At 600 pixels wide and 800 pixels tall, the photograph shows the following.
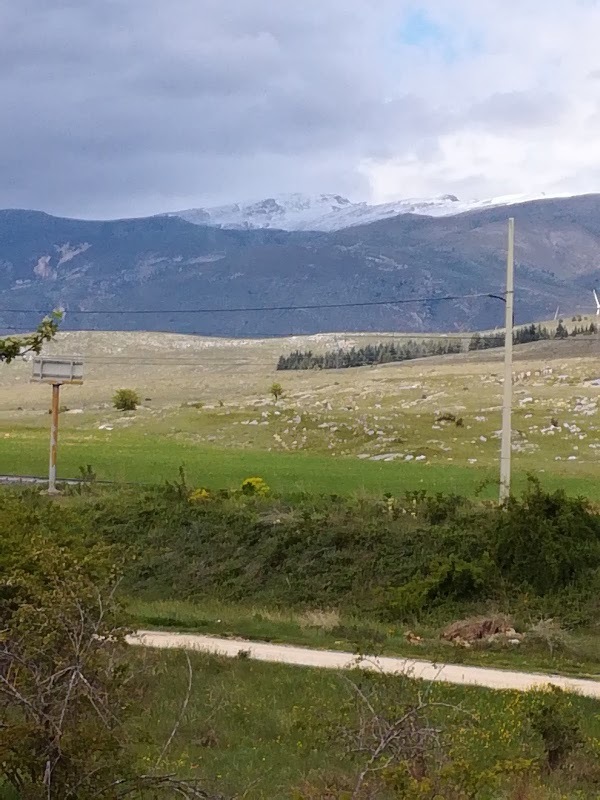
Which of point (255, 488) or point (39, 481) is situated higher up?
point (255, 488)

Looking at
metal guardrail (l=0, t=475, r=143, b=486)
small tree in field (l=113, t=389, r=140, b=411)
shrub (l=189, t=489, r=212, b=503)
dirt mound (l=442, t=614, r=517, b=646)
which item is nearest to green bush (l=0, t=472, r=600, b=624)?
shrub (l=189, t=489, r=212, b=503)

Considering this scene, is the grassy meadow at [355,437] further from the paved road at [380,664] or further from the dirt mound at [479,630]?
the paved road at [380,664]

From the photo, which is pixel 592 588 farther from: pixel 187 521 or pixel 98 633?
pixel 98 633

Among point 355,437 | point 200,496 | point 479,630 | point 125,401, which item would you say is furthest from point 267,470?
point 125,401

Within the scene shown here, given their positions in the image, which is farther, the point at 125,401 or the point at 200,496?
the point at 125,401

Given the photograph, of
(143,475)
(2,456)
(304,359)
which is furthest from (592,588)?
(304,359)

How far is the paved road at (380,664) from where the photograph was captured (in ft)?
55.2

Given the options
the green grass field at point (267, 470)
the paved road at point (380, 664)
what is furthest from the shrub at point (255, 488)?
the paved road at point (380, 664)

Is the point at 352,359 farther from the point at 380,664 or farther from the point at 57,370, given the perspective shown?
the point at 380,664

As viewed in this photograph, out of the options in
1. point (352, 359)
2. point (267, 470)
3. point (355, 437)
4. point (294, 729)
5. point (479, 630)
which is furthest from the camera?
point (352, 359)

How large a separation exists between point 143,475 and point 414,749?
120ft

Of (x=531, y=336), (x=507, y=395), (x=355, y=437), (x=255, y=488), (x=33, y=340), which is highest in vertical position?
(x=33, y=340)

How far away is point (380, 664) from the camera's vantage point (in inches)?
679

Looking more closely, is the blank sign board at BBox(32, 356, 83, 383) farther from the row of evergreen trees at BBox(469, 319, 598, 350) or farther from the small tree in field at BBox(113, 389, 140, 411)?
the row of evergreen trees at BBox(469, 319, 598, 350)
